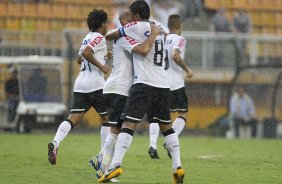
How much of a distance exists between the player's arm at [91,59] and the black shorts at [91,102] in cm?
75

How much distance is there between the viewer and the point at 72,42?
997 inches

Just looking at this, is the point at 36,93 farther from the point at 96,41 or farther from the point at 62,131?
the point at 96,41

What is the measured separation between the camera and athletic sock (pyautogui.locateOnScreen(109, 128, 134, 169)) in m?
11.3

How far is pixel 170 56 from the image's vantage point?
16.7m

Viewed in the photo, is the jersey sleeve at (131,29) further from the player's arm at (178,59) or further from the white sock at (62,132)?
the player's arm at (178,59)

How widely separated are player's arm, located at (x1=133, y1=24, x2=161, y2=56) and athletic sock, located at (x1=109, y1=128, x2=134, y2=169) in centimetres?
94

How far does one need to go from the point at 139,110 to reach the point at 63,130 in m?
2.51

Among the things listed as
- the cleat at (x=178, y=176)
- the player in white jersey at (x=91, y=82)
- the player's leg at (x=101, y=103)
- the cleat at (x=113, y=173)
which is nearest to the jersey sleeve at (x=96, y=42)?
the player in white jersey at (x=91, y=82)

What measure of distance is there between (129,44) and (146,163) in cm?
375

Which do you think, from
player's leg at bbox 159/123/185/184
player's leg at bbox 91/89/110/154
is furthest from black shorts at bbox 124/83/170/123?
player's leg at bbox 91/89/110/154

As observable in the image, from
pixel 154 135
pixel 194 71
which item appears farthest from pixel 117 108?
pixel 194 71

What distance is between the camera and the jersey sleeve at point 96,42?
13250 mm

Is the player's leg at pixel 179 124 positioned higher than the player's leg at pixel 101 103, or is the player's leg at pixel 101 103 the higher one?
the player's leg at pixel 101 103

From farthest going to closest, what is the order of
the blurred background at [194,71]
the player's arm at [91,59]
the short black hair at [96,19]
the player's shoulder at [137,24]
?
the blurred background at [194,71], the short black hair at [96,19], the player's arm at [91,59], the player's shoulder at [137,24]
